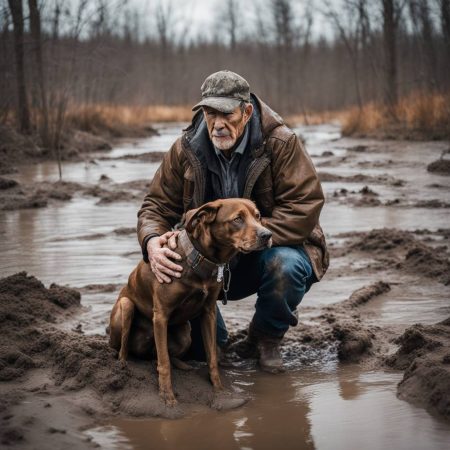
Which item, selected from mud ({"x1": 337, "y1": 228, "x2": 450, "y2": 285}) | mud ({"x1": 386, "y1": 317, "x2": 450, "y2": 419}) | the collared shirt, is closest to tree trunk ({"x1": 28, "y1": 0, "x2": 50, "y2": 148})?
mud ({"x1": 337, "y1": 228, "x2": 450, "y2": 285})

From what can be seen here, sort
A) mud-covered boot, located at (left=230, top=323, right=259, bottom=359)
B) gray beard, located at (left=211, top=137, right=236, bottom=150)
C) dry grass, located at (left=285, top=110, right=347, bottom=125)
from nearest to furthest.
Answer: gray beard, located at (left=211, top=137, right=236, bottom=150) → mud-covered boot, located at (left=230, top=323, right=259, bottom=359) → dry grass, located at (left=285, top=110, right=347, bottom=125)

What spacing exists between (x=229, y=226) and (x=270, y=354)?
3.54ft

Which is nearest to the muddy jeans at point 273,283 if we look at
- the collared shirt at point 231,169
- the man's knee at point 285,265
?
the man's knee at point 285,265

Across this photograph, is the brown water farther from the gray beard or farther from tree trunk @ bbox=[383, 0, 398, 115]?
tree trunk @ bbox=[383, 0, 398, 115]

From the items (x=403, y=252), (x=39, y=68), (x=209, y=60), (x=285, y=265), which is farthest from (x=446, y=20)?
(x=209, y=60)

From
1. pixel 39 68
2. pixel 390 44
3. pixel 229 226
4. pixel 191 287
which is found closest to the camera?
pixel 229 226

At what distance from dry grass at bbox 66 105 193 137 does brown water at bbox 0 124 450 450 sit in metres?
9.12

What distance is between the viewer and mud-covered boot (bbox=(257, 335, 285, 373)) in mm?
4484

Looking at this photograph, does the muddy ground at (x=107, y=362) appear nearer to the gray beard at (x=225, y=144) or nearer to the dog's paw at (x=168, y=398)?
the dog's paw at (x=168, y=398)

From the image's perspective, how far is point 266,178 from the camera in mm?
4531

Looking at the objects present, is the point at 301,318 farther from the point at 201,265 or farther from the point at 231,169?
the point at 201,265

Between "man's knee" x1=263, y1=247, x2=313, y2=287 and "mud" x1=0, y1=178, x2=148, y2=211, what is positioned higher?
"mud" x1=0, y1=178, x2=148, y2=211

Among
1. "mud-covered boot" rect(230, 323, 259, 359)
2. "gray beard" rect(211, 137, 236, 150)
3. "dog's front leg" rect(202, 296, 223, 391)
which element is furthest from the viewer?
"mud-covered boot" rect(230, 323, 259, 359)

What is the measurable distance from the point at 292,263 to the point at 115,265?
2928 millimetres
